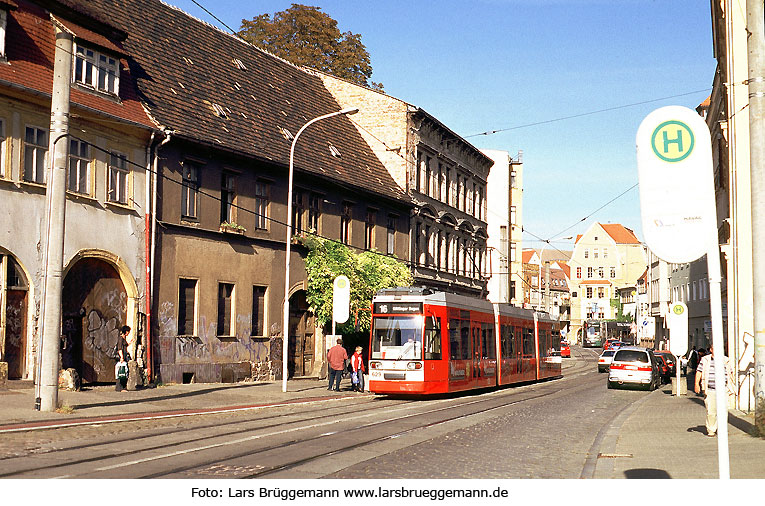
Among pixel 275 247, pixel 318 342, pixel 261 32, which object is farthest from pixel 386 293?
pixel 261 32

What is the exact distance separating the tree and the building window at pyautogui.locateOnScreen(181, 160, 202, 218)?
67.1 feet

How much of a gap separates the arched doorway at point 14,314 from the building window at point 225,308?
8359 mm

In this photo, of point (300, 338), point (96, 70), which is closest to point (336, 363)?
point (300, 338)

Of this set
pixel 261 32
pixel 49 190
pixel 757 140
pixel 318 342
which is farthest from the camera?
pixel 261 32

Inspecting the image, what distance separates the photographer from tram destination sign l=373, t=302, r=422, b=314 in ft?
84.3

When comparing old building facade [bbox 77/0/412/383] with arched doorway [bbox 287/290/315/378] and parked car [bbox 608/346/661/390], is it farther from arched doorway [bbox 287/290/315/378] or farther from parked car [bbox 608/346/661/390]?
parked car [bbox 608/346/661/390]

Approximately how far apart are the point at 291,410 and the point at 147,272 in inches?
293

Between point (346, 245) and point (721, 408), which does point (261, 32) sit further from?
point (721, 408)

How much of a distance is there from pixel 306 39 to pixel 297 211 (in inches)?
706

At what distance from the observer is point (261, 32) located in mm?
49000

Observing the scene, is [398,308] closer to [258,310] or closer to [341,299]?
[341,299]

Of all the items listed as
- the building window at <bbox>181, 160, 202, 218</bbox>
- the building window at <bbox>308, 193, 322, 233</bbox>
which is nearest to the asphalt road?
the building window at <bbox>181, 160, 202, 218</bbox>

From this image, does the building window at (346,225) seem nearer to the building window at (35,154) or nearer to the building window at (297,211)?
the building window at (297,211)

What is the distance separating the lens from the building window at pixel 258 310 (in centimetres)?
3206
